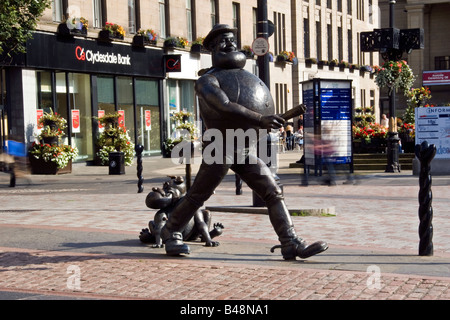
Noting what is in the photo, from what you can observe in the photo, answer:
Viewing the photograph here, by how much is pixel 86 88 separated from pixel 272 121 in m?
22.0

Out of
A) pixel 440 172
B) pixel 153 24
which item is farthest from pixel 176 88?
pixel 440 172

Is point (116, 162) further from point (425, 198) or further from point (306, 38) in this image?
point (306, 38)

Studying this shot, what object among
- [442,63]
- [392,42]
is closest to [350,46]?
[442,63]

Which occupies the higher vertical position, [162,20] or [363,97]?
[162,20]

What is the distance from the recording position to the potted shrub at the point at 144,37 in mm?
30797

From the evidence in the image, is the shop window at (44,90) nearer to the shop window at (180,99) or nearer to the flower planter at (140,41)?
the flower planter at (140,41)

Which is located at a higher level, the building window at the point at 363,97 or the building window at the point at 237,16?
the building window at the point at 237,16

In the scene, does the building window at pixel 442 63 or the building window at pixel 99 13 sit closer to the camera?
the building window at pixel 99 13

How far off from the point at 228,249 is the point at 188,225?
59cm

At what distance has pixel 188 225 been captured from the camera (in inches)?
348

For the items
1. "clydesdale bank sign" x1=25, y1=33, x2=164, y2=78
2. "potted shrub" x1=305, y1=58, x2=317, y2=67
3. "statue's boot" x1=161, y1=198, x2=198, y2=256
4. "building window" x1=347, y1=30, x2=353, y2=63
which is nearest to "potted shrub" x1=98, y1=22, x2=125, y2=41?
"clydesdale bank sign" x1=25, y1=33, x2=164, y2=78

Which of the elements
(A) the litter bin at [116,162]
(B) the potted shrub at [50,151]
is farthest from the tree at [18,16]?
(A) the litter bin at [116,162]

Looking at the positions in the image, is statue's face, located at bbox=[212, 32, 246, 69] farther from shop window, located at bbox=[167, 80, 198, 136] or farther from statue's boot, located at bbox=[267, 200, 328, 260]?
shop window, located at bbox=[167, 80, 198, 136]

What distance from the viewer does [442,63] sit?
73562mm
